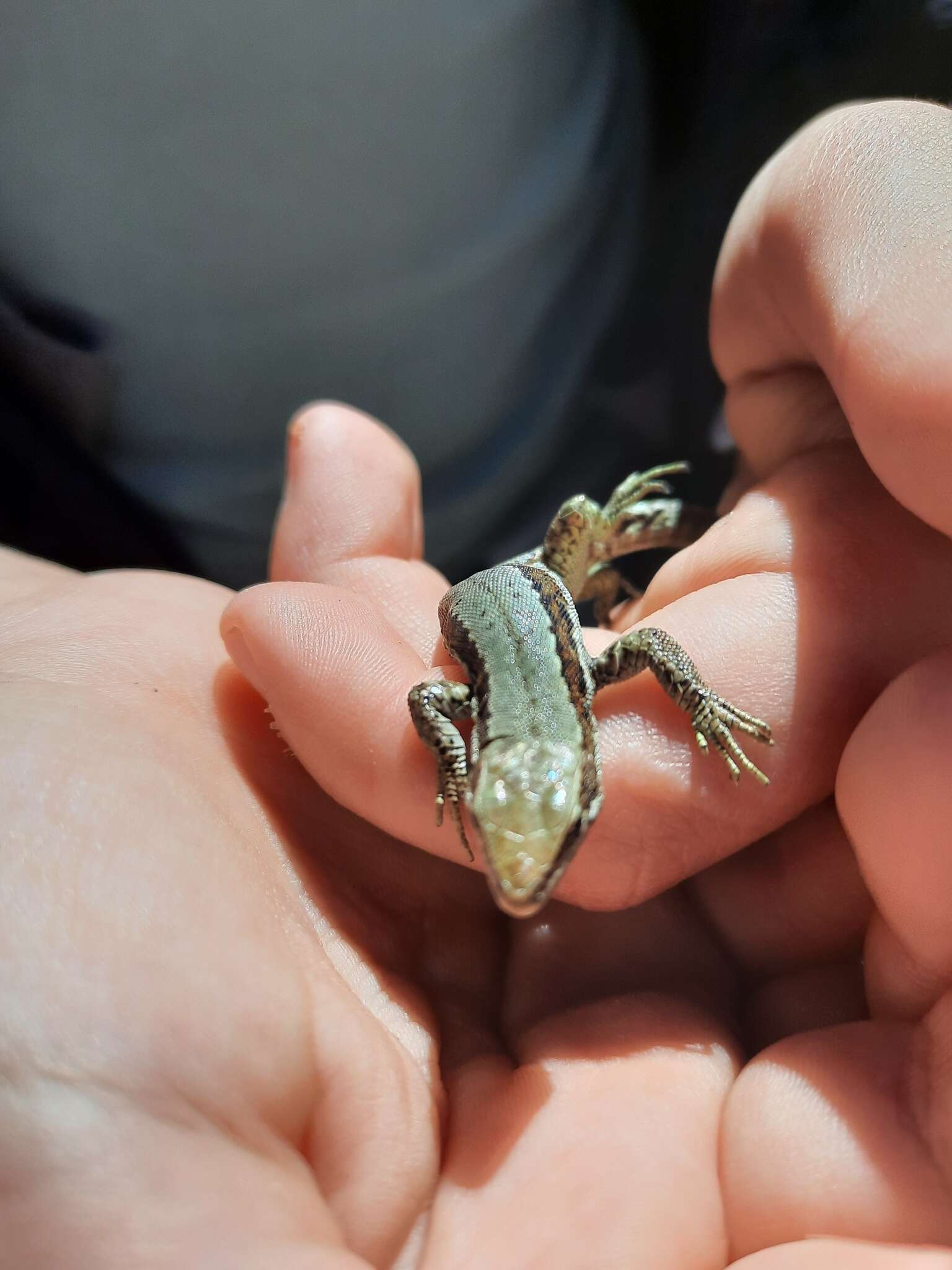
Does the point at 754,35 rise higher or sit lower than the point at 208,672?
higher

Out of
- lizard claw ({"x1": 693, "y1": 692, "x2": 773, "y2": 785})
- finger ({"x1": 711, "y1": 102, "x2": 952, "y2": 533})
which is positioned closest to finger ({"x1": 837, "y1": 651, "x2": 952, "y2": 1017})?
lizard claw ({"x1": 693, "y1": 692, "x2": 773, "y2": 785})

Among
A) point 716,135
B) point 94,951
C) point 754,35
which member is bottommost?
point 94,951

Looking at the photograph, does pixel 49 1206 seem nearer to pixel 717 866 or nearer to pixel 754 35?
pixel 717 866

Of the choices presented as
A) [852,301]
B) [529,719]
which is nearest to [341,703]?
[529,719]

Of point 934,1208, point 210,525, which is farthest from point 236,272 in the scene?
point 934,1208

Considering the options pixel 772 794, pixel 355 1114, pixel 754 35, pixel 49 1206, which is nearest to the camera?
pixel 49 1206

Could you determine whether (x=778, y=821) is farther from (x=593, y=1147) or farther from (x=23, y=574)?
(x=23, y=574)

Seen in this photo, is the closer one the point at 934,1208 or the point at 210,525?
the point at 934,1208

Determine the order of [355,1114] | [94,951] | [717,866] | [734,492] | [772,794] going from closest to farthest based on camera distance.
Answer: [94,951] < [355,1114] < [772,794] < [717,866] < [734,492]
